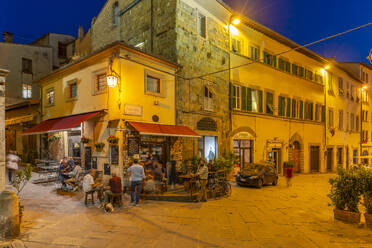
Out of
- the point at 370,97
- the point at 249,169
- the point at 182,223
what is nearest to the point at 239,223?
the point at 182,223

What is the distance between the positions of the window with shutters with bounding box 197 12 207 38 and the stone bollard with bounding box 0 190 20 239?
39.2 ft

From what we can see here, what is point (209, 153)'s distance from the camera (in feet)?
47.0

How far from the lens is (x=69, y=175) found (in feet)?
34.1

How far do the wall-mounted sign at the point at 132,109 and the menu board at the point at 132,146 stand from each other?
1.12 m

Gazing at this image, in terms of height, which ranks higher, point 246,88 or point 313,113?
point 246,88

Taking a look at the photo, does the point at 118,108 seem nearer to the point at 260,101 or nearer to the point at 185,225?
the point at 185,225

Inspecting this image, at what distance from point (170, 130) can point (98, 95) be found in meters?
3.68

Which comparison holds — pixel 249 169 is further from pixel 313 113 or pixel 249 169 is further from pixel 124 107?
pixel 313 113

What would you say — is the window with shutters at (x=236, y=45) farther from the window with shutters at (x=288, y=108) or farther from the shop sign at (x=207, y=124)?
the window with shutters at (x=288, y=108)

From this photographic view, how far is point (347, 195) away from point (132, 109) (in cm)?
835

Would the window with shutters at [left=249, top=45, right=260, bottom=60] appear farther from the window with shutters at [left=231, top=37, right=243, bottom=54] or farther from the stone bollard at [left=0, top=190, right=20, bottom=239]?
the stone bollard at [left=0, top=190, right=20, bottom=239]

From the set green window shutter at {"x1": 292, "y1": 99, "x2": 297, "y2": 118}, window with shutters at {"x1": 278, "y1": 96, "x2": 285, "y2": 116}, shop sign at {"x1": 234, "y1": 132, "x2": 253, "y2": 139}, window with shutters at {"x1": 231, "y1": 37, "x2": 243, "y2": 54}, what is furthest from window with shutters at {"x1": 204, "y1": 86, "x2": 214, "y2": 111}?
green window shutter at {"x1": 292, "y1": 99, "x2": 297, "y2": 118}

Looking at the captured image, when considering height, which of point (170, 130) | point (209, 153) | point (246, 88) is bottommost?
point (209, 153)

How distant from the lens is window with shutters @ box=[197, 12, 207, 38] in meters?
13.8
